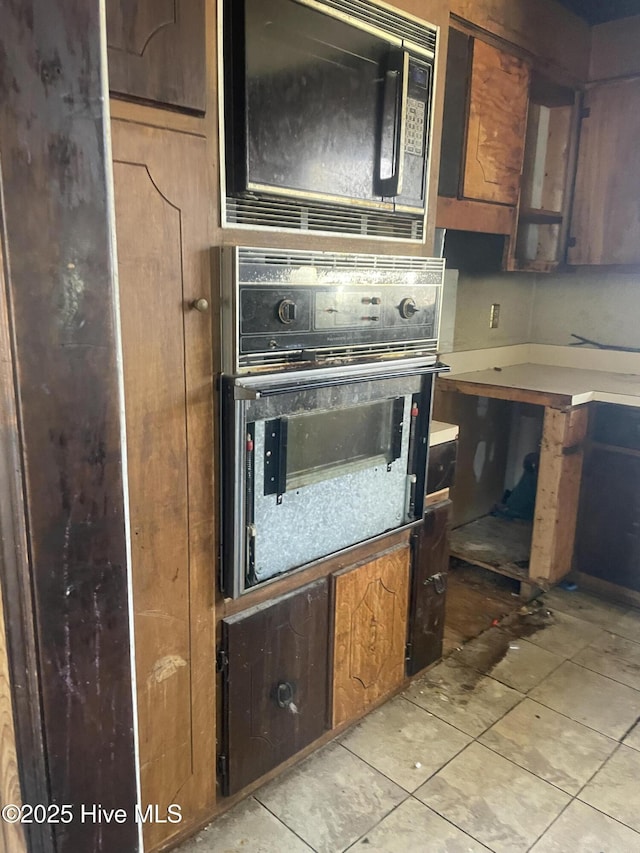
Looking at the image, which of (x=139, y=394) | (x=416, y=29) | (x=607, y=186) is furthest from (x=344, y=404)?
(x=607, y=186)

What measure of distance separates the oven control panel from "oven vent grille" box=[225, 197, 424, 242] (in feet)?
0.26

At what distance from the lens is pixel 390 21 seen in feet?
4.94

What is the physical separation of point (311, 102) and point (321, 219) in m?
0.24

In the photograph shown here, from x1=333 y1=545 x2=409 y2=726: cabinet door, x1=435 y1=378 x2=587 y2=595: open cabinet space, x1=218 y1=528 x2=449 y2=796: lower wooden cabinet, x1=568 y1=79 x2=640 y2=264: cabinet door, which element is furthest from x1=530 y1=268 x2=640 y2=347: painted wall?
x1=333 y1=545 x2=409 y2=726: cabinet door

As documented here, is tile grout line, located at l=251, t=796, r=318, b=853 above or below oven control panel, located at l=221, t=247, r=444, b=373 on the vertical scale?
below

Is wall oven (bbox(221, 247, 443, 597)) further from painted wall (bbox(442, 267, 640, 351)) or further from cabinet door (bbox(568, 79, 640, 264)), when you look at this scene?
cabinet door (bbox(568, 79, 640, 264))

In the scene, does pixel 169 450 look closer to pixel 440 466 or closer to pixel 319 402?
pixel 319 402

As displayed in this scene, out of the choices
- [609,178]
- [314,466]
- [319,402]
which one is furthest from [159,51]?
[609,178]

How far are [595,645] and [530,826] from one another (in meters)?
0.96

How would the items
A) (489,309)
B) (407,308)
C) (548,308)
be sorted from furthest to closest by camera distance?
1. (548,308)
2. (489,309)
3. (407,308)

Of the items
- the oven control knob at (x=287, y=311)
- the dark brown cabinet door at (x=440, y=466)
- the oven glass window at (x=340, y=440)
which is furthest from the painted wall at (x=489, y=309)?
the oven control knob at (x=287, y=311)

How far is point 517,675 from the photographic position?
2170 millimetres

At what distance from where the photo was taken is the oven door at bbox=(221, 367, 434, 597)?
4.50 ft

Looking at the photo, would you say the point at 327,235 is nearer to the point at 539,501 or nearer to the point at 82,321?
the point at 82,321
